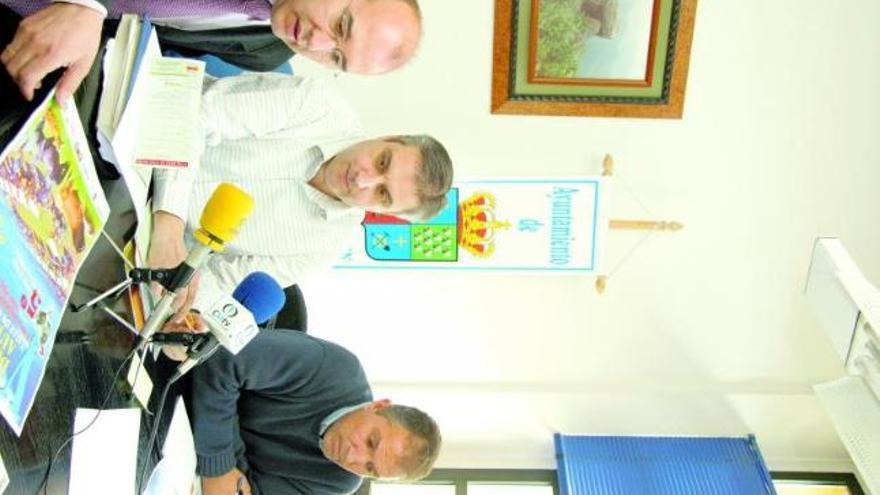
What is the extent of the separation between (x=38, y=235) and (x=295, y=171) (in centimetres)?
94

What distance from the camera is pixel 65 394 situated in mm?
1009

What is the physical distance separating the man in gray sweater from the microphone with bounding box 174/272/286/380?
18.4 inches

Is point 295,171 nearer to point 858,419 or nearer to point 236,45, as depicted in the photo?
point 236,45

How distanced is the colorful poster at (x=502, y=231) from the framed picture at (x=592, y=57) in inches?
12.4

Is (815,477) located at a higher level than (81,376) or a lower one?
lower

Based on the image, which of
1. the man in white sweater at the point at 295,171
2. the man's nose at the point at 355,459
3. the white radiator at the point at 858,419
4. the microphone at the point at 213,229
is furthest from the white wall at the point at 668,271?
the microphone at the point at 213,229

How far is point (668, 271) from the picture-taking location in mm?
3117

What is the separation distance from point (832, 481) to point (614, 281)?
4.38ft

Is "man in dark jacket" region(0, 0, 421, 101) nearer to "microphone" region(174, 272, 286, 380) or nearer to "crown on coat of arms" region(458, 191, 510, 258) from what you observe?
"microphone" region(174, 272, 286, 380)

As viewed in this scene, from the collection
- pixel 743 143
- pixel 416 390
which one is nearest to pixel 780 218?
pixel 743 143

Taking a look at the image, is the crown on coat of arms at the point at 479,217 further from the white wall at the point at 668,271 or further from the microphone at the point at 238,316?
the microphone at the point at 238,316

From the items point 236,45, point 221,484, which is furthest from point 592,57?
point 221,484

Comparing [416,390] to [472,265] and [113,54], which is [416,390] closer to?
[472,265]

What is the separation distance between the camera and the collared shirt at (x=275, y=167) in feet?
5.43
